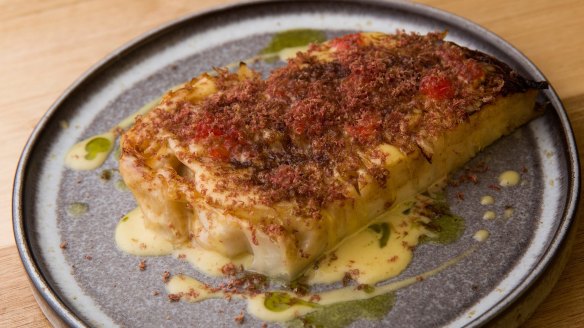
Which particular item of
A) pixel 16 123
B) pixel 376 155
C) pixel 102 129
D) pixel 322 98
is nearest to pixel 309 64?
pixel 322 98

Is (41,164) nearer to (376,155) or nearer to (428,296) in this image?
(376,155)

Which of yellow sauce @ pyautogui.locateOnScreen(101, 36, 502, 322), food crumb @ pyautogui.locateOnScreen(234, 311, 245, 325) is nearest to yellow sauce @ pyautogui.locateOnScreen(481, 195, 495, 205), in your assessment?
yellow sauce @ pyautogui.locateOnScreen(101, 36, 502, 322)

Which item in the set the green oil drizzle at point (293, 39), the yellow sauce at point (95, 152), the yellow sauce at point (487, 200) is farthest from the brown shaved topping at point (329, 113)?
the green oil drizzle at point (293, 39)

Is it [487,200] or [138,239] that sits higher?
[487,200]

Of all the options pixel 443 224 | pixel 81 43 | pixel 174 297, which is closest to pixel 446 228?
pixel 443 224

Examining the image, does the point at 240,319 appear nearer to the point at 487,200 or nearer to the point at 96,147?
the point at 487,200
